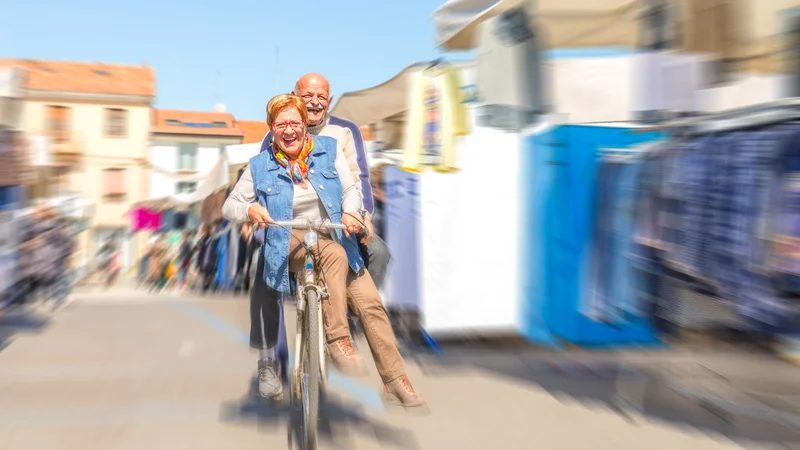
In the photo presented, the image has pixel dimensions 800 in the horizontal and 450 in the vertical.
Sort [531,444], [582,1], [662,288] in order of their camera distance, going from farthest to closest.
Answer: [582,1] → [662,288] → [531,444]

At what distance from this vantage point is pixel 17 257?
394 inches

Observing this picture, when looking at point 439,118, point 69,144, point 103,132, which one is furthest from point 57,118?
point 439,118

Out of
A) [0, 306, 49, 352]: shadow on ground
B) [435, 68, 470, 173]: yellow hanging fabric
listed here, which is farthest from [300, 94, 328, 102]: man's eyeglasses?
[0, 306, 49, 352]: shadow on ground

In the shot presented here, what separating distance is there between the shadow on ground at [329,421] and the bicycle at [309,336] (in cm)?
36

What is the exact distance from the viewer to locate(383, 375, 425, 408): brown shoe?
3.98 metres

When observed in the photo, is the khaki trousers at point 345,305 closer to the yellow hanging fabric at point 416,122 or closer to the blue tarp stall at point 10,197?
the yellow hanging fabric at point 416,122

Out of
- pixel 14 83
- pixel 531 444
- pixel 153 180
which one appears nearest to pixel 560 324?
pixel 531 444

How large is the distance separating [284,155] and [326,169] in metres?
0.23

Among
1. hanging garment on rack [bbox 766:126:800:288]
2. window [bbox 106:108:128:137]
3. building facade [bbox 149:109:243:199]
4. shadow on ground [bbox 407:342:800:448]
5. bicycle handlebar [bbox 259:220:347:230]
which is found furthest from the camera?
building facade [bbox 149:109:243:199]

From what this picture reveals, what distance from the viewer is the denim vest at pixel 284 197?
4.13 metres

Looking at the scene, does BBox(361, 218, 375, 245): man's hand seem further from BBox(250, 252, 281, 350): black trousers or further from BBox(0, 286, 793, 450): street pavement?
BBox(0, 286, 793, 450): street pavement

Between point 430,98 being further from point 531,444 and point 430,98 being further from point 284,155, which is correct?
point 531,444

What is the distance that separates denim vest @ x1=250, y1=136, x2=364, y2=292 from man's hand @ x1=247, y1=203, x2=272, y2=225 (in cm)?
17

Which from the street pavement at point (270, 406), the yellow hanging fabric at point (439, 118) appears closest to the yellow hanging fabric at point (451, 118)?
the yellow hanging fabric at point (439, 118)
